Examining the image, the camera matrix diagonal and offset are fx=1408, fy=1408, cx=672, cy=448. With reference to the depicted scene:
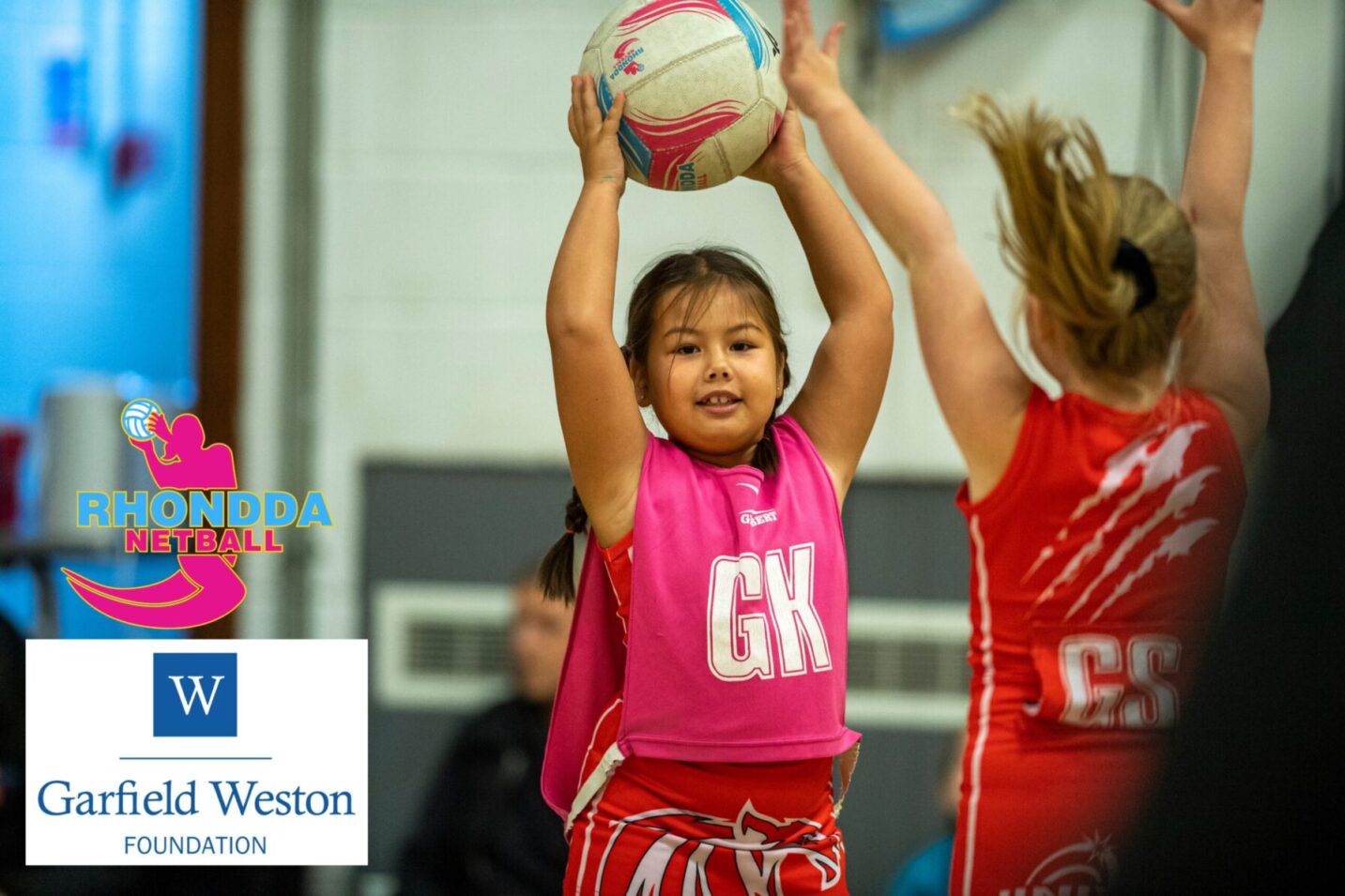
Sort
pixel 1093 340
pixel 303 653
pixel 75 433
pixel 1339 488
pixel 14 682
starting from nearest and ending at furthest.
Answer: pixel 1339 488, pixel 1093 340, pixel 303 653, pixel 14 682, pixel 75 433

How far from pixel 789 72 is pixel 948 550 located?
131 centimetres

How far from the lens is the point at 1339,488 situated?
55 cm

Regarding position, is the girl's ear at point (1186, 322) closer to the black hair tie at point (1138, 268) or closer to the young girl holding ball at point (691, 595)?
the black hair tie at point (1138, 268)

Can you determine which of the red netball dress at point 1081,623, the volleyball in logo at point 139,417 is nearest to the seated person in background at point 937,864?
the red netball dress at point 1081,623

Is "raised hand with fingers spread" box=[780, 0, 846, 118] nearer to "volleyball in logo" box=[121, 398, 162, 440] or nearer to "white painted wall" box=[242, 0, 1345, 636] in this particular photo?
"white painted wall" box=[242, 0, 1345, 636]

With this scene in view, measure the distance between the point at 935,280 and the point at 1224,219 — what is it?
0.41 m

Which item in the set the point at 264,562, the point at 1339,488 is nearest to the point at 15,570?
the point at 264,562

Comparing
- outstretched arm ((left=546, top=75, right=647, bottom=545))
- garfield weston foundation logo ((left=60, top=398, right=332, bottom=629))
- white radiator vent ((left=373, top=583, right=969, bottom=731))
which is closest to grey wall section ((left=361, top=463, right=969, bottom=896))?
white radiator vent ((left=373, top=583, right=969, bottom=731))

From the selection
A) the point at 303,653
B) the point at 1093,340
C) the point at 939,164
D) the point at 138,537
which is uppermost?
the point at 939,164

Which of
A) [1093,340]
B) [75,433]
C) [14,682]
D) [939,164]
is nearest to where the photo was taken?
[1093,340]

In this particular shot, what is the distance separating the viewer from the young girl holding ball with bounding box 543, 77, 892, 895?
1.55 m

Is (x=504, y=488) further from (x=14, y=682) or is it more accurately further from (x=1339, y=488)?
(x=1339, y=488)

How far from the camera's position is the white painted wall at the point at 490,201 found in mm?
2773

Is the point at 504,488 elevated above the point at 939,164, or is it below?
below
